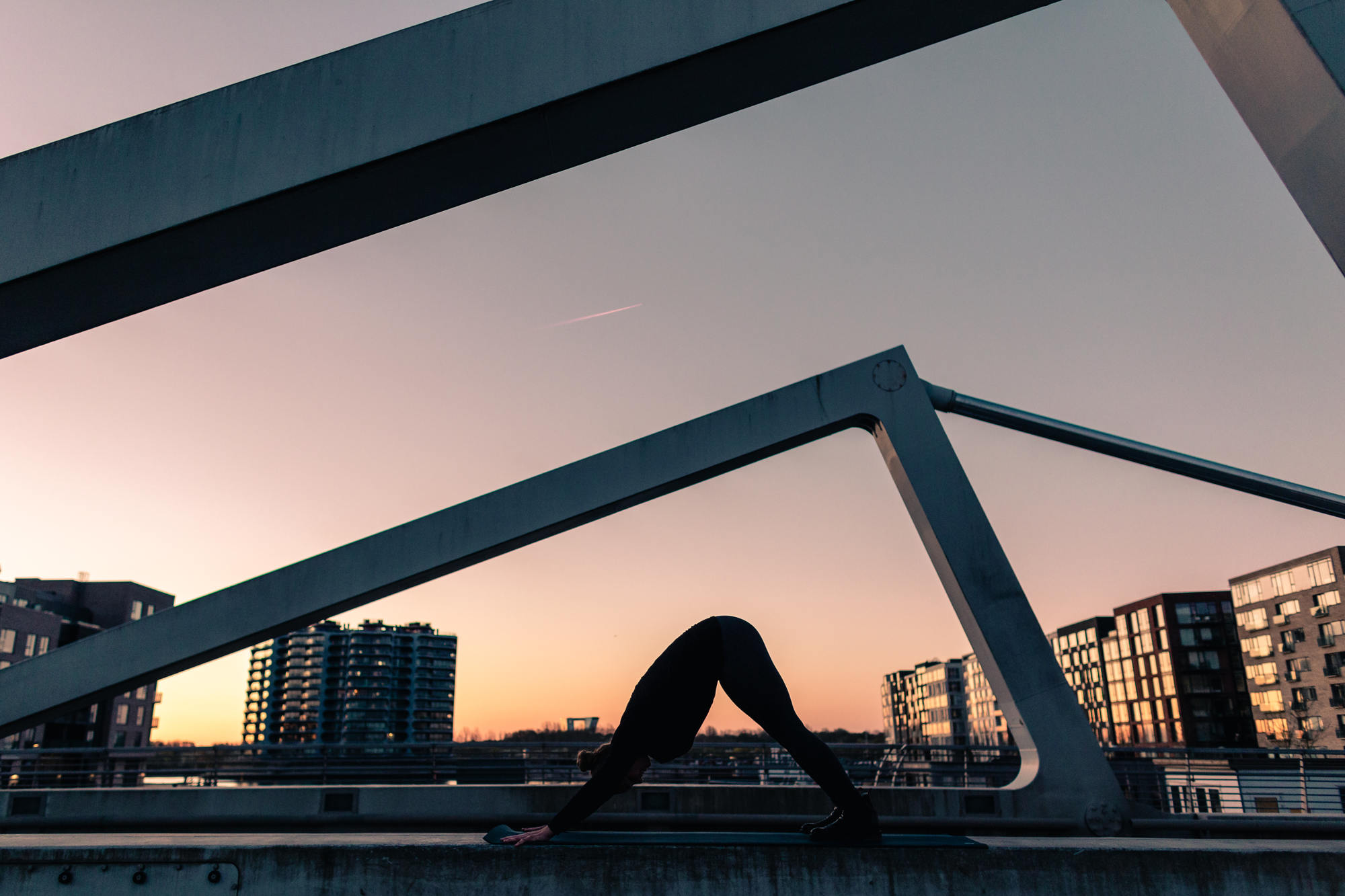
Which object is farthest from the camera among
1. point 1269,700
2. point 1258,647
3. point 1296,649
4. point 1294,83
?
point 1258,647

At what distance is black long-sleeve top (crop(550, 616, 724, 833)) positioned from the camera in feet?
12.5

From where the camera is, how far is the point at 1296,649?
2844 inches

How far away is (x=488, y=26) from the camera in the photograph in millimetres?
4281

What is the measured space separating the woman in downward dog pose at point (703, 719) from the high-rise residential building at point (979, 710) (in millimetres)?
132726

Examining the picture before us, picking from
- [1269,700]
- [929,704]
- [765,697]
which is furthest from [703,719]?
[929,704]

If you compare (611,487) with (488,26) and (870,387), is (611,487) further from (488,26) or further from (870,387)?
(488,26)

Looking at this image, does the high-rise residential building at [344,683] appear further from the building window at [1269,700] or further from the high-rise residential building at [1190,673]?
the building window at [1269,700]

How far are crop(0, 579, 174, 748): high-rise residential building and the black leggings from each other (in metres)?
70.9

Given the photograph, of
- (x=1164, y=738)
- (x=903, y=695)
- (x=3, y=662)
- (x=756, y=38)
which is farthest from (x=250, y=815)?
(x=903, y=695)

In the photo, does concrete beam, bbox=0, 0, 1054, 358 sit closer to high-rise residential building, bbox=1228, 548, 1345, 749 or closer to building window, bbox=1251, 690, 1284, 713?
high-rise residential building, bbox=1228, 548, 1345, 749

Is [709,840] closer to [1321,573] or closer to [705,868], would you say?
[705,868]

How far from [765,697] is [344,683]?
195 meters

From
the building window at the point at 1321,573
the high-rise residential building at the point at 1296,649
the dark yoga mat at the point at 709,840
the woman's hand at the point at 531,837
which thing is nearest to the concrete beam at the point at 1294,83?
the dark yoga mat at the point at 709,840

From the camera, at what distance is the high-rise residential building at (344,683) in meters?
178
